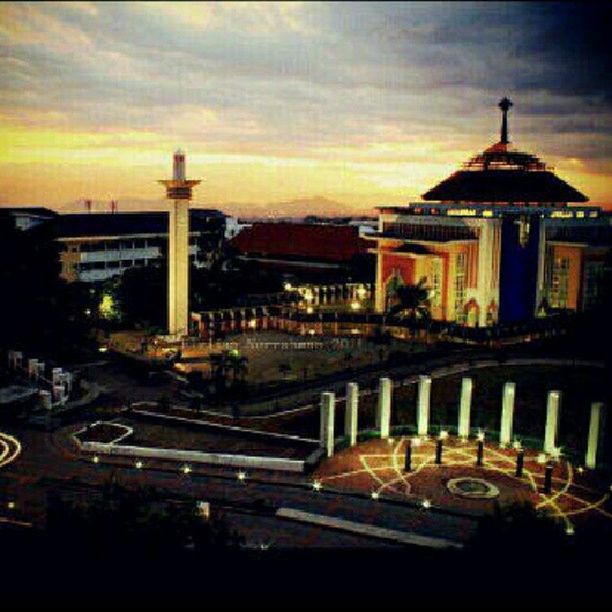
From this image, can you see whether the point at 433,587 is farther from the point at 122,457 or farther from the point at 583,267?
the point at 583,267

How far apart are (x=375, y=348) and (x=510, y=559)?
31029mm

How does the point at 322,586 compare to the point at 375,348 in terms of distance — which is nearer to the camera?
the point at 322,586

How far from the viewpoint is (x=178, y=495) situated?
1920 cm

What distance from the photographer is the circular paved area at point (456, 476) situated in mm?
19359

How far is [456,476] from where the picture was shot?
21312 mm

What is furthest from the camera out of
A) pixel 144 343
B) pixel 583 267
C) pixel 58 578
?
pixel 583 267

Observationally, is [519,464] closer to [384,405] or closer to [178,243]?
[384,405]

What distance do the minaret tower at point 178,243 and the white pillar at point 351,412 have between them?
1906 cm

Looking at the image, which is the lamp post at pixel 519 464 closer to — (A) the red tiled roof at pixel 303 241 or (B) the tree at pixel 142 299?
(B) the tree at pixel 142 299

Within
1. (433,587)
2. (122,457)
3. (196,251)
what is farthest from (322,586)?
(196,251)

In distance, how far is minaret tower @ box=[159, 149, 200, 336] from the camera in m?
40.8

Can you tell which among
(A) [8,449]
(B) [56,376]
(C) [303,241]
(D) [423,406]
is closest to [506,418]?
(D) [423,406]

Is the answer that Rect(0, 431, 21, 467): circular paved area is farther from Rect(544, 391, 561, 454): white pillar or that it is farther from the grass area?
Rect(544, 391, 561, 454): white pillar

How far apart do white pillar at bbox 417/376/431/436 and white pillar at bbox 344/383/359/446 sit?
97.9 inches
